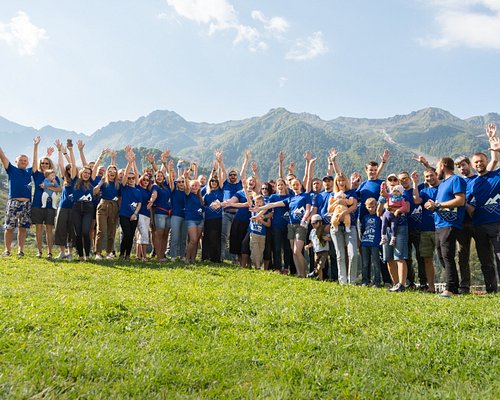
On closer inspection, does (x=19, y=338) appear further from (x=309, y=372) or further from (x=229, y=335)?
(x=309, y=372)

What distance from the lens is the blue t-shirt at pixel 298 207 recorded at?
12734 mm

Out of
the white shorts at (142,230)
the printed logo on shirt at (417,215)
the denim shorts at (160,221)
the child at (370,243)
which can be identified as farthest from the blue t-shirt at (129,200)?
the printed logo on shirt at (417,215)

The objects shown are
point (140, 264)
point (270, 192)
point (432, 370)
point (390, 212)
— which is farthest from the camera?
point (270, 192)

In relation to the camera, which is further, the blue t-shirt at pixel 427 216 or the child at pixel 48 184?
the child at pixel 48 184

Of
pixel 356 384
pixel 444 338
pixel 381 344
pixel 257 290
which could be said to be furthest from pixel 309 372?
pixel 257 290

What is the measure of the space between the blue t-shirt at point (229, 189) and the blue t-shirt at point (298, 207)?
2540 mm

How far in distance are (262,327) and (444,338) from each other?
8.55 feet

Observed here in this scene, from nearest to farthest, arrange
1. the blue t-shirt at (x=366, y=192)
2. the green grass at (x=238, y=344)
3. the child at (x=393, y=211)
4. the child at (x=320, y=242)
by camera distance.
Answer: the green grass at (x=238, y=344) → the child at (x=393, y=211) → the blue t-shirt at (x=366, y=192) → the child at (x=320, y=242)

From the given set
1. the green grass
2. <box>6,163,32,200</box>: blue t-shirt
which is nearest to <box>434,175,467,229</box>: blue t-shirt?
the green grass

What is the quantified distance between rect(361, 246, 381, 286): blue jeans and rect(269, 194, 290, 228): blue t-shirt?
2925 mm

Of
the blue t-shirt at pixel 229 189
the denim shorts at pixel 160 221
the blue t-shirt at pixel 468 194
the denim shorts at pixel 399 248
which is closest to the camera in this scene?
the blue t-shirt at pixel 468 194

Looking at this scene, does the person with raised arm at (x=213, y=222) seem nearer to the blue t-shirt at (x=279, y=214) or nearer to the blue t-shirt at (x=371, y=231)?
the blue t-shirt at (x=279, y=214)

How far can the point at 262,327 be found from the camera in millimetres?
6059

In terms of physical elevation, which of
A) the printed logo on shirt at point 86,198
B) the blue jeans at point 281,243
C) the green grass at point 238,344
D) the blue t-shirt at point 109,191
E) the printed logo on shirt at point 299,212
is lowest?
the green grass at point 238,344
